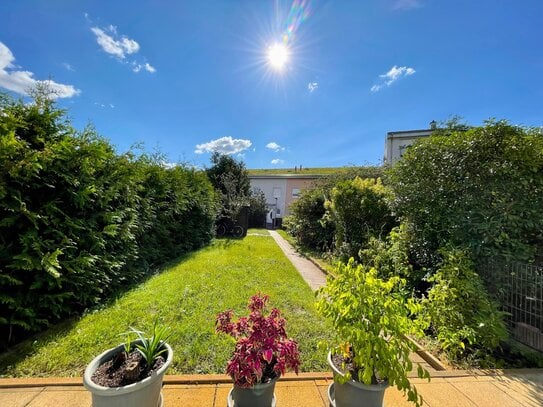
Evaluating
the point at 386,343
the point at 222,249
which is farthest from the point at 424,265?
the point at 222,249

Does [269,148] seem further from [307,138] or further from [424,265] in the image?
[424,265]

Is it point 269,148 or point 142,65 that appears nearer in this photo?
point 142,65

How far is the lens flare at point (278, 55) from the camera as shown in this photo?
5509mm

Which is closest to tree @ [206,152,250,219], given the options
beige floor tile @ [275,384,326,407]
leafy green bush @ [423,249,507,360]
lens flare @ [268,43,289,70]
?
lens flare @ [268,43,289,70]

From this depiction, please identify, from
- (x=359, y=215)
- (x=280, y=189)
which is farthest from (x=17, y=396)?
(x=280, y=189)

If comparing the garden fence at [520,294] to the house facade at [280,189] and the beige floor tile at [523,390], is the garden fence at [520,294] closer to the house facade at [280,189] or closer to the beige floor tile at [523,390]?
the beige floor tile at [523,390]

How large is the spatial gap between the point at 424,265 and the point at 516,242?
1.29 metres

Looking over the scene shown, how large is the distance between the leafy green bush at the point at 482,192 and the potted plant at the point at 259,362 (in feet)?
10.9

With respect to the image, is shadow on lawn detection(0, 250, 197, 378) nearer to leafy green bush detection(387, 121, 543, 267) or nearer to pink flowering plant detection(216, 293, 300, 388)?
pink flowering plant detection(216, 293, 300, 388)

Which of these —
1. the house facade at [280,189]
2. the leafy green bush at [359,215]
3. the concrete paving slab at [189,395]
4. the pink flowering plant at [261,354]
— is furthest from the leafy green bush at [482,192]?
the house facade at [280,189]

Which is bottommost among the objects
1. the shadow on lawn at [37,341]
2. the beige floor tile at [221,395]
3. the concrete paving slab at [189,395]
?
the shadow on lawn at [37,341]

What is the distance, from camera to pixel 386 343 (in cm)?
163

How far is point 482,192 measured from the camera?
3.56 meters

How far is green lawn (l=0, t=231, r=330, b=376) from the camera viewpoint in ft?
8.48
